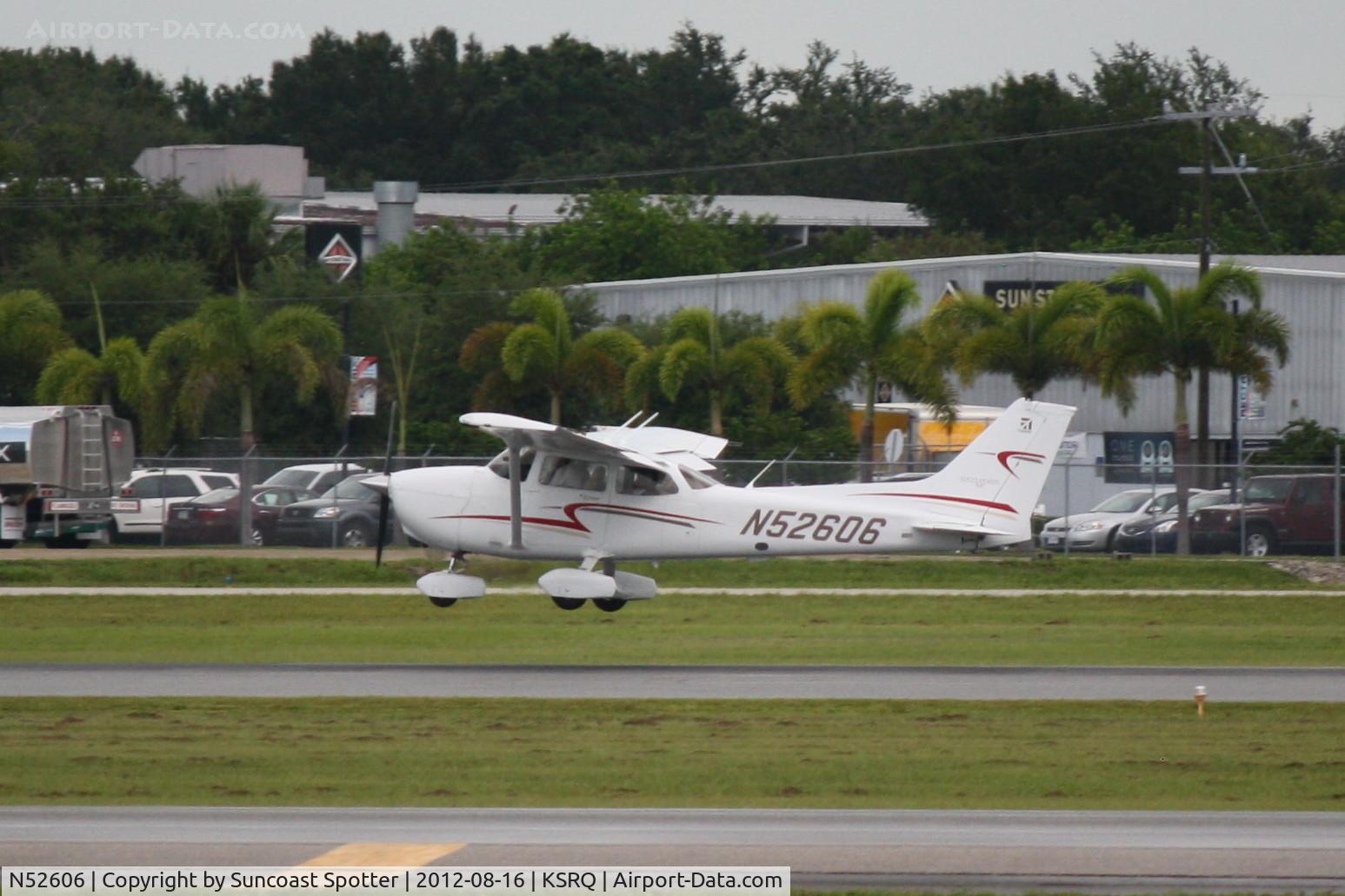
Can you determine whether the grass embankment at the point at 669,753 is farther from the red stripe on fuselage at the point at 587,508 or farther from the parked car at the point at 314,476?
the parked car at the point at 314,476

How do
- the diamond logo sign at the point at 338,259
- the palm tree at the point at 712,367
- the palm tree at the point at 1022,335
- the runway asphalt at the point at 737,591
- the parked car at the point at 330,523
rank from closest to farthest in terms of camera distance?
1. the runway asphalt at the point at 737,591
2. the parked car at the point at 330,523
3. the palm tree at the point at 1022,335
4. the palm tree at the point at 712,367
5. the diamond logo sign at the point at 338,259

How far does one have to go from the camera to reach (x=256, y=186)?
53594mm

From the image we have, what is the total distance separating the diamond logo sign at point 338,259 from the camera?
51531mm

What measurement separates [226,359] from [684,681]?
23102 millimetres

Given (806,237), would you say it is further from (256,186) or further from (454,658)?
(454,658)

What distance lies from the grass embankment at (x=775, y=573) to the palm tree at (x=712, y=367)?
888cm

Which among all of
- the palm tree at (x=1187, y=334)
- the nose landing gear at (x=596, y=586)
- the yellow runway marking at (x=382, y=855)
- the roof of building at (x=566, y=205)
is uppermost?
the roof of building at (x=566, y=205)

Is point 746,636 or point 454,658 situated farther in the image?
point 746,636

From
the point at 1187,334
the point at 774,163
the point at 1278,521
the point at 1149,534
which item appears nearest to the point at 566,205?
the point at 774,163

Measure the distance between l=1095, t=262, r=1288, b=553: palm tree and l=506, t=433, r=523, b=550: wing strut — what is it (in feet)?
56.8

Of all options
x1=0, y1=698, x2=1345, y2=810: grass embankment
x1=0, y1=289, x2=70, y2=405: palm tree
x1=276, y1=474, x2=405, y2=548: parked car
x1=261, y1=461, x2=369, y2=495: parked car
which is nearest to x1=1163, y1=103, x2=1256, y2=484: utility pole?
x1=276, y1=474, x2=405, y2=548: parked car

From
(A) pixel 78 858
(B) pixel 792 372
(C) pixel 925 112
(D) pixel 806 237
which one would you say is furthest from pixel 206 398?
(C) pixel 925 112

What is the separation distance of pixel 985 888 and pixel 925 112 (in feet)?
339

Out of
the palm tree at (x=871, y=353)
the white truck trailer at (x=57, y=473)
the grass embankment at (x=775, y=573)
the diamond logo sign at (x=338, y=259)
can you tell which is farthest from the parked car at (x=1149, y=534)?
the diamond logo sign at (x=338, y=259)
